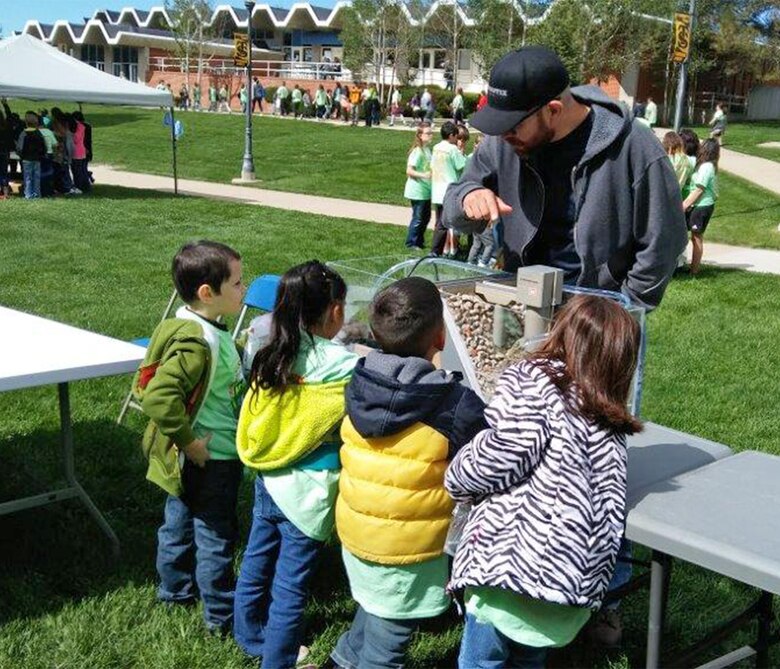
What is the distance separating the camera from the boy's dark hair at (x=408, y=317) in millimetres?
2623

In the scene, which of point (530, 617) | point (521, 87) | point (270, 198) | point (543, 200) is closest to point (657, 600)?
point (530, 617)

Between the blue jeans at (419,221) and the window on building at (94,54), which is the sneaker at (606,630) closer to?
the blue jeans at (419,221)

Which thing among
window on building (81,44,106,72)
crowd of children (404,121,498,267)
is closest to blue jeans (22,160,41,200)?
crowd of children (404,121,498,267)

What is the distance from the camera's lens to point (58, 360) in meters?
3.45

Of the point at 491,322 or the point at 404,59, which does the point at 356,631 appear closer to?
the point at 491,322

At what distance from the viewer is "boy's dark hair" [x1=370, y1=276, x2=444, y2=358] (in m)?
2.62

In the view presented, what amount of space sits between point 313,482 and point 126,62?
7562 cm

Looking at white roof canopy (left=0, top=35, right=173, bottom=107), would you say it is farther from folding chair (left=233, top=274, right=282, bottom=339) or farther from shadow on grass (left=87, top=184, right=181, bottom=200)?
folding chair (left=233, top=274, right=282, bottom=339)

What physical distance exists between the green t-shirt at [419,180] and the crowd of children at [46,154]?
24.1 ft

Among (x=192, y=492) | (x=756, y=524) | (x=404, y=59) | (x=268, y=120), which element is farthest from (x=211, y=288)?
(x=404, y=59)

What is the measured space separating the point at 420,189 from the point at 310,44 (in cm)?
6021

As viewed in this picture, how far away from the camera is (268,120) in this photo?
36.6 m

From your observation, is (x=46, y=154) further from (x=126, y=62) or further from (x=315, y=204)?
(x=126, y=62)

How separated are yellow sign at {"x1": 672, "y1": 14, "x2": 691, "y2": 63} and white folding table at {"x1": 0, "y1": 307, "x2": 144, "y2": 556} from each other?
44.3ft
